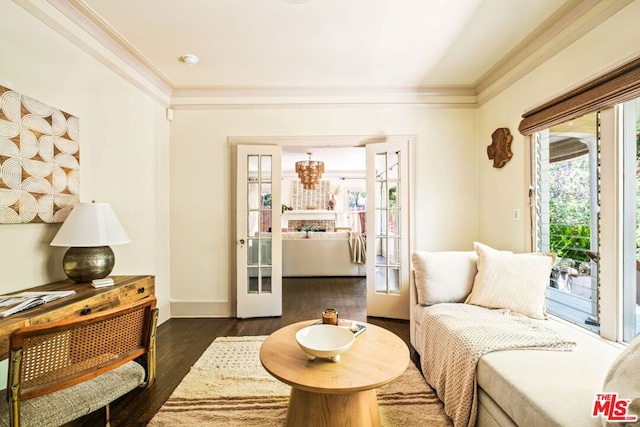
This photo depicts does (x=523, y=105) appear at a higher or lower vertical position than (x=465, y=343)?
higher

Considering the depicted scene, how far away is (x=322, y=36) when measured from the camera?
245 cm

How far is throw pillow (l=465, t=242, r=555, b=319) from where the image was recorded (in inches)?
80.4

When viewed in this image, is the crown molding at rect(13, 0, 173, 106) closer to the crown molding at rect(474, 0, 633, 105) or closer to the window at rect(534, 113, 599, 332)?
the crown molding at rect(474, 0, 633, 105)

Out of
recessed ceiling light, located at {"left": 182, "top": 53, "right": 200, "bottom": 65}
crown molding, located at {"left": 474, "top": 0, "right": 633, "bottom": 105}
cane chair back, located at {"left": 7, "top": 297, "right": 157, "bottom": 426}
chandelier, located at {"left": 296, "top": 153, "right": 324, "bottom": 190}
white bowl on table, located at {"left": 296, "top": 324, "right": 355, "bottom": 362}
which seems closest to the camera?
cane chair back, located at {"left": 7, "top": 297, "right": 157, "bottom": 426}

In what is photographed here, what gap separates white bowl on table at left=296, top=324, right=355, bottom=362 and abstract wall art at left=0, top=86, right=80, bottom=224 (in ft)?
5.99

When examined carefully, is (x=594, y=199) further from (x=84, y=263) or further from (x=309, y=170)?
(x=309, y=170)

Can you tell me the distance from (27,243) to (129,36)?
181 centimetres

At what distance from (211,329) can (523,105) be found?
12.2 feet

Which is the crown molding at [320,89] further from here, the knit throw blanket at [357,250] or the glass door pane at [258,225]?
the knit throw blanket at [357,250]

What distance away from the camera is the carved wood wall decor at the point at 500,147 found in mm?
2846

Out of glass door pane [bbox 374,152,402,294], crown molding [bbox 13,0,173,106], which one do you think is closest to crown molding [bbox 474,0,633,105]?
glass door pane [bbox 374,152,402,294]

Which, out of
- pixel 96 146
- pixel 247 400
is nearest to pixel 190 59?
pixel 96 146

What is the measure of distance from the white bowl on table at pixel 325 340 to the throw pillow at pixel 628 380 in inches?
37.4

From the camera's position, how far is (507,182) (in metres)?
2.90
